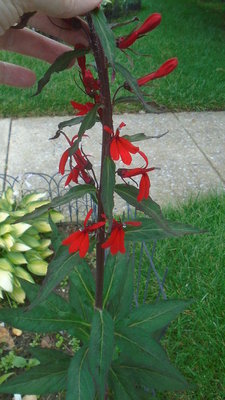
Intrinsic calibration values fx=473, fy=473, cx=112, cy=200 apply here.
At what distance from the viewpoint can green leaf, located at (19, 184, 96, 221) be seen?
52.7 inches

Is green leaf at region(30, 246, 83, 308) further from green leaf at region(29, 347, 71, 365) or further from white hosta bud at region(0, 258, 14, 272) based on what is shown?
white hosta bud at region(0, 258, 14, 272)

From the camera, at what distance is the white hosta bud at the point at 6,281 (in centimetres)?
252

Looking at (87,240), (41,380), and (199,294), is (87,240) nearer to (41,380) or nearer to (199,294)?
(41,380)

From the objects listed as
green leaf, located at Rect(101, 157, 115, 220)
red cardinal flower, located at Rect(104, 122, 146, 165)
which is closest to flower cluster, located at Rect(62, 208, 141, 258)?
green leaf, located at Rect(101, 157, 115, 220)

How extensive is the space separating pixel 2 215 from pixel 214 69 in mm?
4164

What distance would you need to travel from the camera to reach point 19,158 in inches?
161

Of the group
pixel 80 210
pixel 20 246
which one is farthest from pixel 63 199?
pixel 80 210

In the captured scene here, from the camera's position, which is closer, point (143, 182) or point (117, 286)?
point (143, 182)

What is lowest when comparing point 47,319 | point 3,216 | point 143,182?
point 3,216

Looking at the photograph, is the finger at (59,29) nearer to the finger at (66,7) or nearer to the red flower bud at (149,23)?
the finger at (66,7)

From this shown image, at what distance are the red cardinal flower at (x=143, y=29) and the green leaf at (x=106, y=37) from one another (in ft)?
0.38

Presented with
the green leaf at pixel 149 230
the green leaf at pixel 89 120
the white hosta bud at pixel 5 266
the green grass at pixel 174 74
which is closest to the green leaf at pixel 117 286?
the green leaf at pixel 149 230

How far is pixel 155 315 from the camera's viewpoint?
1.78 meters

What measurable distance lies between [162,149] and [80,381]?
9.69 feet
